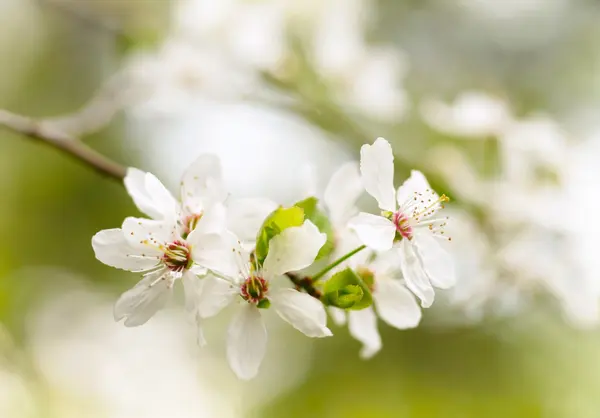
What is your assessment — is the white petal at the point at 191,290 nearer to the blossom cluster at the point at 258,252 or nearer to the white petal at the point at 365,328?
the blossom cluster at the point at 258,252

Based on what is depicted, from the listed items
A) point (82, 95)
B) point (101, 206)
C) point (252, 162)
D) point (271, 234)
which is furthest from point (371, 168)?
→ point (82, 95)

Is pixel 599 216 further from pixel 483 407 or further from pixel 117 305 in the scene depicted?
pixel 483 407

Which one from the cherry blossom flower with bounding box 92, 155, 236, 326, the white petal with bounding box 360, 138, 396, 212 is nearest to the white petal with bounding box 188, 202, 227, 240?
the cherry blossom flower with bounding box 92, 155, 236, 326

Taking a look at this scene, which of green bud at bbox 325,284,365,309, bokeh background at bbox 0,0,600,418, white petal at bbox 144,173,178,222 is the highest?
white petal at bbox 144,173,178,222

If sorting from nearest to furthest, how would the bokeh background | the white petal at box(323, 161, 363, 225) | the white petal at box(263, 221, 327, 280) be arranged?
the white petal at box(263, 221, 327, 280)
the white petal at box(323, 161, 363, 225)
the bokeh background

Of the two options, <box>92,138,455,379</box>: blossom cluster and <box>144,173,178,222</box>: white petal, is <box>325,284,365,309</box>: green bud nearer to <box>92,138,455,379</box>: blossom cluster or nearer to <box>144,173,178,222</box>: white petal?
<box>92,138,455,379</box>: blossom cluster

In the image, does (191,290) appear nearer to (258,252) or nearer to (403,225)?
(258,252)
